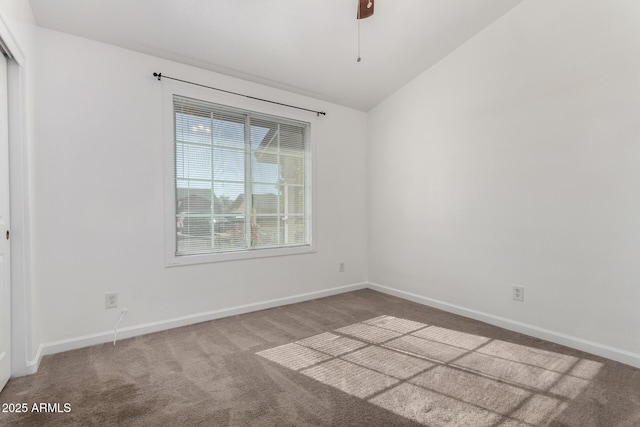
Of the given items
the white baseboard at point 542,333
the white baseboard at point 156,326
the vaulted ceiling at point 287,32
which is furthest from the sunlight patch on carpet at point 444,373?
the vaulted ceiling at point 287,32

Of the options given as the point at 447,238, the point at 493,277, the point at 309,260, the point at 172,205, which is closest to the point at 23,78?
the point at 172,205

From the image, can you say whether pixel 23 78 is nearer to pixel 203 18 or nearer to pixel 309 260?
pixel 203 18

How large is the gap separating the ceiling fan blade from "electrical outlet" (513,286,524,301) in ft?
8.95

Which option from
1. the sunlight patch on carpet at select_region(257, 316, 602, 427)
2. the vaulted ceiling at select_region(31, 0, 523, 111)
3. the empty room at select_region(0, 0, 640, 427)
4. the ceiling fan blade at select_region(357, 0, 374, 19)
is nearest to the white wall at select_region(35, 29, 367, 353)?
the empty room at select_region(0, 0, 640, 427)

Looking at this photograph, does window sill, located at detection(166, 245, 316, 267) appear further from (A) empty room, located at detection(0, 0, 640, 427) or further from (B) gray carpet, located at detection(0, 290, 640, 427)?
(B) gray carpet, located at detection(0, 290, 640, 427)

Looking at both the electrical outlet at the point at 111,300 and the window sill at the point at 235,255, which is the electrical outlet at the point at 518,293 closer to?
the window sill at the point at 235,255

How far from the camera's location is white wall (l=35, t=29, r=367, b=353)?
2305mm

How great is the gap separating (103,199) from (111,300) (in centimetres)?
84

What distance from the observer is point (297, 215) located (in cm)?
374

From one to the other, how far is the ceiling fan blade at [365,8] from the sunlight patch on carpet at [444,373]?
2750mm

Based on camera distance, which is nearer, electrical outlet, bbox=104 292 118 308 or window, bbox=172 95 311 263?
electrical outlet, bbox=104 292 118 308

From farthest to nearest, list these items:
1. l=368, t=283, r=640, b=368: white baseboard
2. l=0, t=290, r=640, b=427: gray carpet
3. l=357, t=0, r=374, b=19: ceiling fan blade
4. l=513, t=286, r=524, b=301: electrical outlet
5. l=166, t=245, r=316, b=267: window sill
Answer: l=166, t=245, r=316, b=267: window sill → l=513, t=286, r=524, b=301: electrical outlet → l=357, t=0, r=374, b=19: ceiling fan blade → l=368, t=283, r=640, b=368: white baseboard → l=0, t=290, r=640, b=427: gray carpet

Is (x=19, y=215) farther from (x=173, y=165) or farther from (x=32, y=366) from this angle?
(x=173, y=165)

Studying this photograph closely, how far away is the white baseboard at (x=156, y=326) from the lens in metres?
2.30
